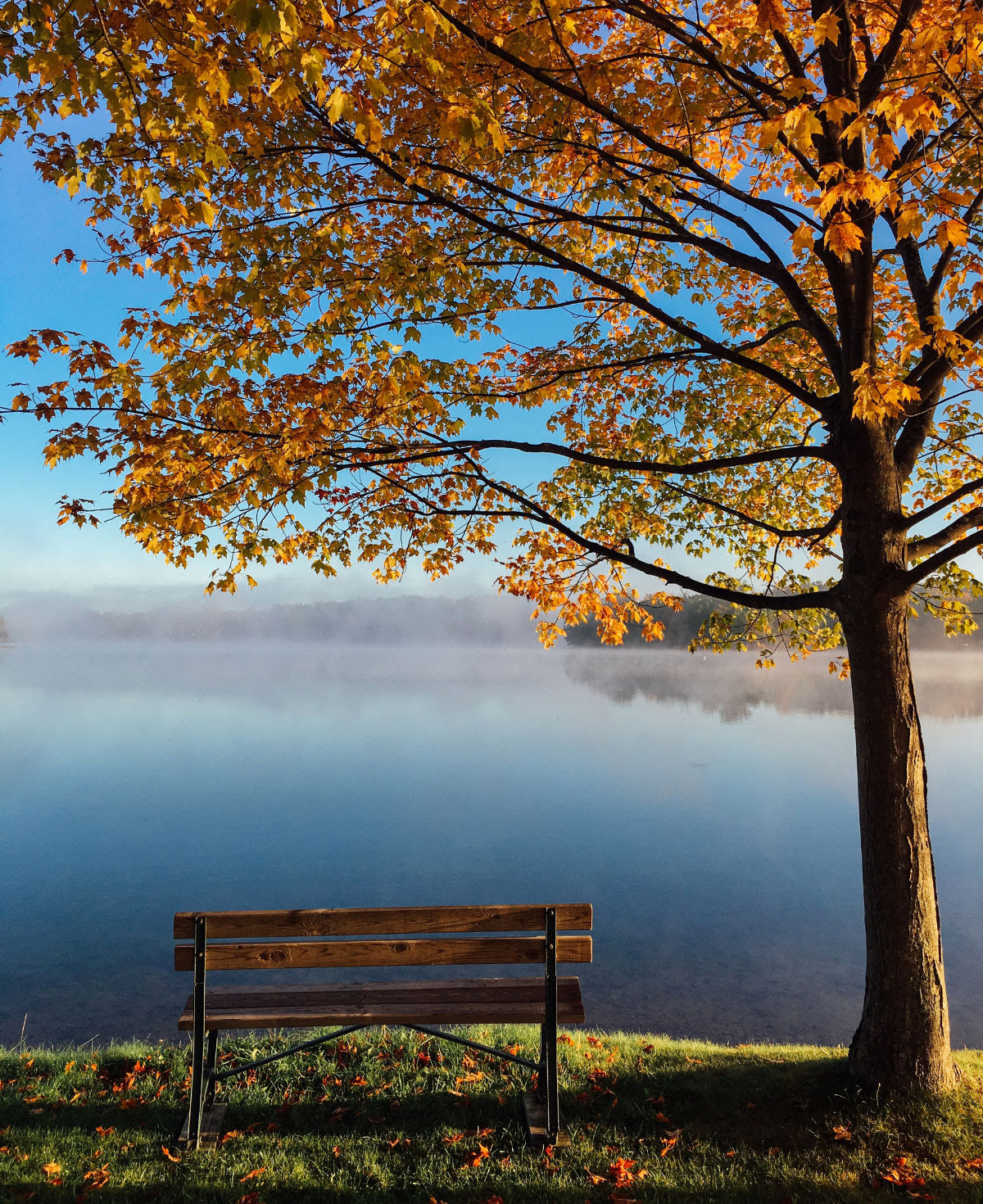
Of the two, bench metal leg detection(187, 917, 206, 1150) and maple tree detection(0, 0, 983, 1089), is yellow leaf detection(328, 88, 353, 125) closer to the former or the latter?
maple tree detection(0, 0, 983, 1089)

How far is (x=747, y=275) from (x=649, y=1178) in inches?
362

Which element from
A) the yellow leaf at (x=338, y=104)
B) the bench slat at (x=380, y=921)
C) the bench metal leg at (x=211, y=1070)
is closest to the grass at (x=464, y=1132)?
the bench metal leg at (x=211, y=1070)

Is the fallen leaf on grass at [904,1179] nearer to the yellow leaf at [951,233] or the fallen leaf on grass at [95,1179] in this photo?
the fallen leaf on grass at [95,1179]

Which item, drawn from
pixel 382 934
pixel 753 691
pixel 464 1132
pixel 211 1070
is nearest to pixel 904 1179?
pixel 464 1132

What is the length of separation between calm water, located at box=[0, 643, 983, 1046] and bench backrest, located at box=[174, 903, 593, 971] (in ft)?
20.8

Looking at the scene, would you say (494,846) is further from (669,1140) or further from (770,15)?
(770,15)

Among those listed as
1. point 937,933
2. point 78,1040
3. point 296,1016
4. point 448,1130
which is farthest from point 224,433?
point 78,1040

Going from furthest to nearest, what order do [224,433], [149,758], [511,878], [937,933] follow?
[149,758]
[511,878]
[224,433]
[937,933]

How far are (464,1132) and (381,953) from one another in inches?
50.5

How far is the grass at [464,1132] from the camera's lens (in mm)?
4141

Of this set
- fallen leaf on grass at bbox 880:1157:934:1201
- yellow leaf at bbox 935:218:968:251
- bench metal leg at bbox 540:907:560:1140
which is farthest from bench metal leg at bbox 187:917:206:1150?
yellow leaf at bbox 935:218:968:251

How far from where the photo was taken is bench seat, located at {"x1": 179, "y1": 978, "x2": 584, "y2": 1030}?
4.74 metres

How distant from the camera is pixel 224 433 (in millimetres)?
5926

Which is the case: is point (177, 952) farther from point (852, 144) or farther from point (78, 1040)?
point (852, 144)
